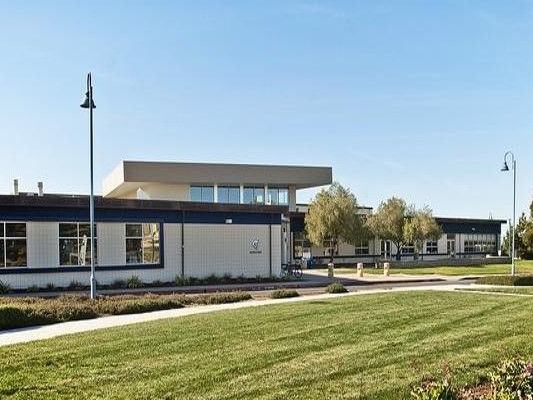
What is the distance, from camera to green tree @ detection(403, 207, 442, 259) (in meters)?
55.8

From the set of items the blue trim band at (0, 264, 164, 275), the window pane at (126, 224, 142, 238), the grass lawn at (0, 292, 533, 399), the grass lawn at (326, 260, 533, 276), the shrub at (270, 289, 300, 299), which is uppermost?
the window pane at (126, 224, 142, 238)

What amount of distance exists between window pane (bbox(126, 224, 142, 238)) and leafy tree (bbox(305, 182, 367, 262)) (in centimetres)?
2234

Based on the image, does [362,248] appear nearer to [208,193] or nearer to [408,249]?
[408,249]

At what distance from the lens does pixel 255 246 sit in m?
33.6

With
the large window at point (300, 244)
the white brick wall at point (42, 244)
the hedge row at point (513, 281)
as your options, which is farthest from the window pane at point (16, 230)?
the large window at point (300, 244)

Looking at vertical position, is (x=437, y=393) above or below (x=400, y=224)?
below

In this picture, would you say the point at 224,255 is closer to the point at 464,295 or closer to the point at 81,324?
the point at 464,295

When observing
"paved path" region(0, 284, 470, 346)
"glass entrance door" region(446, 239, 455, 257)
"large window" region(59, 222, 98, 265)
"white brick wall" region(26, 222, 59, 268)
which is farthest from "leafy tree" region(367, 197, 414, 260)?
"paved path" region(0, 284, 470, 346)

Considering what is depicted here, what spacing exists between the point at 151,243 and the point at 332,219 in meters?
22.4

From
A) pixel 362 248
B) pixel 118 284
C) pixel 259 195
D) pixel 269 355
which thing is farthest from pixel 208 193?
pixel 269 355

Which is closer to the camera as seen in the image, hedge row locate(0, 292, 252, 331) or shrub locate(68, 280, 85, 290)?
hedge row locate(0, 292, 252, 331)

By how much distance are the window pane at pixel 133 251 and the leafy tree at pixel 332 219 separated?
2223 centimetres

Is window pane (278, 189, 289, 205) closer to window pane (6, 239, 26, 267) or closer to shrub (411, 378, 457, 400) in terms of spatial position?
window pane (6, 239, 26, 267)

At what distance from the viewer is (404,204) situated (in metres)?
58.4
